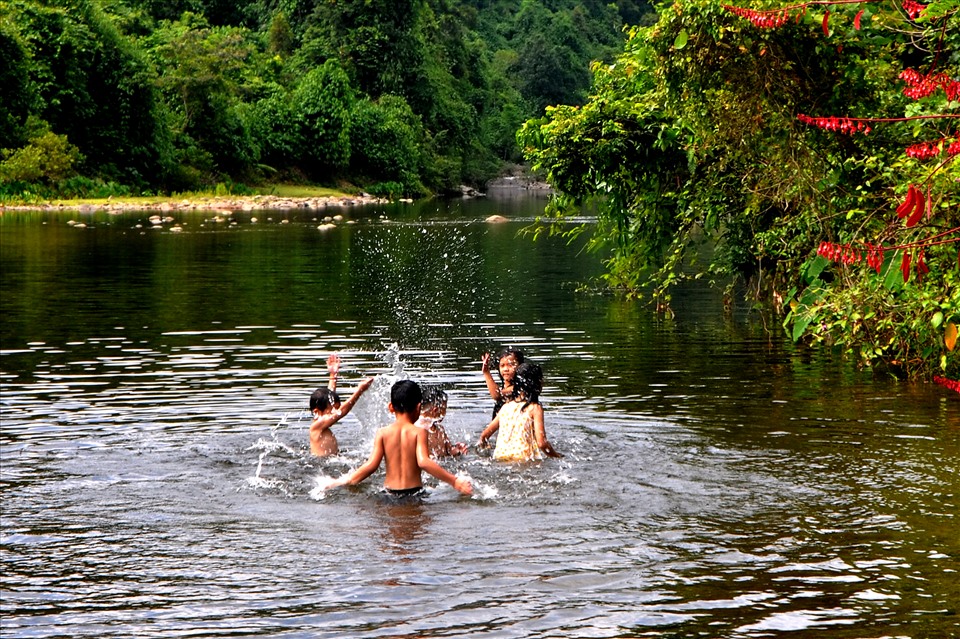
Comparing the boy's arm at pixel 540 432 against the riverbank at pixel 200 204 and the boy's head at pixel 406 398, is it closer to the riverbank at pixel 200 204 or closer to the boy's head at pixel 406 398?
the boy's head at pixel 406 398

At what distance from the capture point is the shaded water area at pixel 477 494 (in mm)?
7859

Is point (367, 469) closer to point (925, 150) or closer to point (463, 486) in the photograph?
point (463, 486)

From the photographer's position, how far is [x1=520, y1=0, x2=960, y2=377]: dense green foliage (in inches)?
534

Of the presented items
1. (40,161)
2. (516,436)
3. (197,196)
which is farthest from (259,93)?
(516,436)

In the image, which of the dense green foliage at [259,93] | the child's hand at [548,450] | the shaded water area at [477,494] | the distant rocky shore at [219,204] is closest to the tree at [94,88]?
the dense green foliage at [259,93]

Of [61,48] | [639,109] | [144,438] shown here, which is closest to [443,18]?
[61,48]

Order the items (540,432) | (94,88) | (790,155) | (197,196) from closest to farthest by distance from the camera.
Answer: (540,432)
(790,155)
(94,88)
(197,196)

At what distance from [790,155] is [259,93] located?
2996 inches

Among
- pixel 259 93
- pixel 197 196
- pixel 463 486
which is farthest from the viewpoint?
pixel 259 93

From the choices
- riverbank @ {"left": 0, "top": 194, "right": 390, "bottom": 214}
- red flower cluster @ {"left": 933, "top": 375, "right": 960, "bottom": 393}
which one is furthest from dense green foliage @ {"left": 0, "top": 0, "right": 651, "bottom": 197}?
red flower cluster @ {"left": 933, "top": 375, "right": 960, "bottom": 393}

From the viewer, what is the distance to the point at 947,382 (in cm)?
1443

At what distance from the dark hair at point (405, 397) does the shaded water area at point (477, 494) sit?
848 mm

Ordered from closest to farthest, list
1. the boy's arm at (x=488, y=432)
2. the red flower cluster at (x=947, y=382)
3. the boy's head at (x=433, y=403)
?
the boy's head at (x=433, y=403), the boy's arm at (x=488, y=432), the red flower cluster at (x=947, y=382)

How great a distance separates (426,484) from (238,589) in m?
2.96
